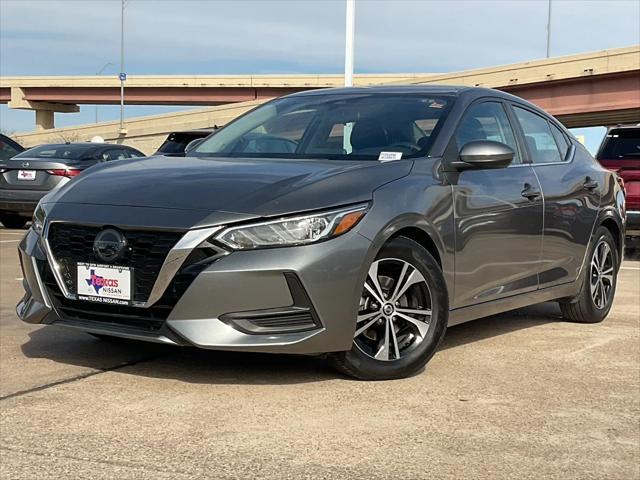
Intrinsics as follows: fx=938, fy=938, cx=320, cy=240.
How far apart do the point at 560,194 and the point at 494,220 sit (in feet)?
3.33

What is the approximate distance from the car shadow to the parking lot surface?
11mm

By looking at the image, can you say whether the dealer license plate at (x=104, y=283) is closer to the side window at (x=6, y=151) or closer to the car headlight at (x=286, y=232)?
the car headlight at (x=286, y=232)

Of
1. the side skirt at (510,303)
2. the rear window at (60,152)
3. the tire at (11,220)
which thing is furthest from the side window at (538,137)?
the tire at (11,220)

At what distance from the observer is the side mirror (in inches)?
200

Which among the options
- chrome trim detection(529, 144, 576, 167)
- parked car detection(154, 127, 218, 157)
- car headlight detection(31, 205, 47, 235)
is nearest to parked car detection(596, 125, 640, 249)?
chrome trim detection(529, 144, 576, 167)

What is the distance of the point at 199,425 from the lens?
3.81 m

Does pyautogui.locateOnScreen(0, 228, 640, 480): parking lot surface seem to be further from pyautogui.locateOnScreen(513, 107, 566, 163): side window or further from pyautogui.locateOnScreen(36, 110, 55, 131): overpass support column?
pyautogui.locateOnScreen(36, 110, 55, 131): overpass support column

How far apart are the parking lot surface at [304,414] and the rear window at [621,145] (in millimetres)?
6971

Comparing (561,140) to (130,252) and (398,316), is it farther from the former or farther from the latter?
(130,252)

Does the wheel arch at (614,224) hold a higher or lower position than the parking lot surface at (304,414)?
higher

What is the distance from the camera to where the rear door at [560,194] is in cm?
602

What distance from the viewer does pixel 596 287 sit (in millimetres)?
6762

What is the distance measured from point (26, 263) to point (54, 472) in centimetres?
183

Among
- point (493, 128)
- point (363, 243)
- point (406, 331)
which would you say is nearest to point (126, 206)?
point (363, 243)
